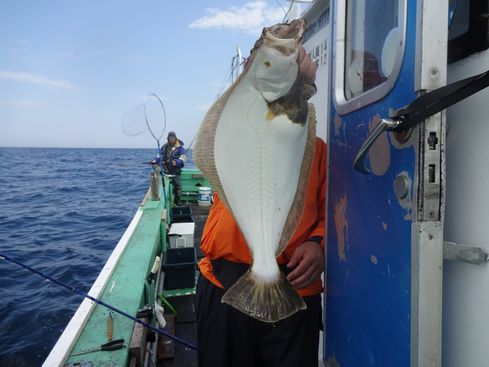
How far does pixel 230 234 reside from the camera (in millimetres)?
1651

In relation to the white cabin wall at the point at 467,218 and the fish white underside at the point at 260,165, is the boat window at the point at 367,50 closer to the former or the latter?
the white cabin wall at the point at 467,218

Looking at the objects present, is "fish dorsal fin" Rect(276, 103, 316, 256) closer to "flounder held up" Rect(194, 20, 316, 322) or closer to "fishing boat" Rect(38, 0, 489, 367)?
"flounder held up" Rect(194, 20, 316, 322)

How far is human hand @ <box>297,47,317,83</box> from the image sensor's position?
1.25 m

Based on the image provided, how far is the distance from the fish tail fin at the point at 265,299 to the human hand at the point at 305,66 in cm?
71

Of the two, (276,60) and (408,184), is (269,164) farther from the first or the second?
(408,184)

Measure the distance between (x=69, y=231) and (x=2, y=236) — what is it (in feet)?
5.88

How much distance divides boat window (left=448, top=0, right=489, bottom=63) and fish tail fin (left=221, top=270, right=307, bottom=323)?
90 centimetres

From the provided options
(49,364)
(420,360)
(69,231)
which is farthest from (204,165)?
(69,231)

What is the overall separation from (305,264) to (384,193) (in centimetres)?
51

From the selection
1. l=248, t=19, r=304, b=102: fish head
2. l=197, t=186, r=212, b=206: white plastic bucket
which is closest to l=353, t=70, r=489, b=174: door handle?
l=248, t=19, r=304, b=102: fish head

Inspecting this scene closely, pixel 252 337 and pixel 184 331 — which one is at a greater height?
pixel 252 337

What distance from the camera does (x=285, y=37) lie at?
1190mm

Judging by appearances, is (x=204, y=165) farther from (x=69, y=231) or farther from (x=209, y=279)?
(x=69, y=231)

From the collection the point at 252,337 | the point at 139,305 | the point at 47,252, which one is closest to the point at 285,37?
the point at 252,337
